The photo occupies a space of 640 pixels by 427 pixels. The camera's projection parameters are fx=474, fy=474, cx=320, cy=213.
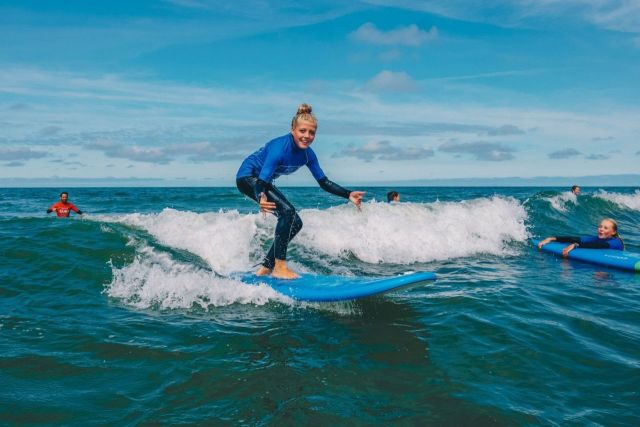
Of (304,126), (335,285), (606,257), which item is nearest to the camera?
(304,126)

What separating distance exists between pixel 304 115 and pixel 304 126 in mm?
162

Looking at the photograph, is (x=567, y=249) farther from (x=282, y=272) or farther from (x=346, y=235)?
(x=282, y=272)

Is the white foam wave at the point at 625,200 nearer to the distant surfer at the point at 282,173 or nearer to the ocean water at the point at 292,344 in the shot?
the ocean water at the point at 292,344

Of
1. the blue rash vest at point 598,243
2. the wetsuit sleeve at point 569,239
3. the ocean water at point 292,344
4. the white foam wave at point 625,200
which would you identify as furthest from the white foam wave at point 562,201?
the ocean water at point 292,344

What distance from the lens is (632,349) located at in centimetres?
468

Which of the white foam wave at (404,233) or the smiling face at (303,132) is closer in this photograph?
the smiling face at (303,132)

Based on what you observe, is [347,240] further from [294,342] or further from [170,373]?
[170,373]

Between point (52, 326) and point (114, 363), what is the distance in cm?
139

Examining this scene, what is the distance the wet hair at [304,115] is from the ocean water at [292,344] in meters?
2.29

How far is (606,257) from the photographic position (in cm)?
1002

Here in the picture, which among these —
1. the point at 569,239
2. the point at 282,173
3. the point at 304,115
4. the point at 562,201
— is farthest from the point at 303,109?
the point at 562,201

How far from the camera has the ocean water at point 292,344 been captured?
11.2ft

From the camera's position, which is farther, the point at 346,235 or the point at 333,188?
the point at 346,235

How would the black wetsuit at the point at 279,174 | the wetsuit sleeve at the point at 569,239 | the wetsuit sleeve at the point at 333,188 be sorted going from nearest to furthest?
the black wetsuit at the point at 279,174
the wetsuit sleeve at the point at 333,188
the wetsuit sleeve at the point at 569,239
